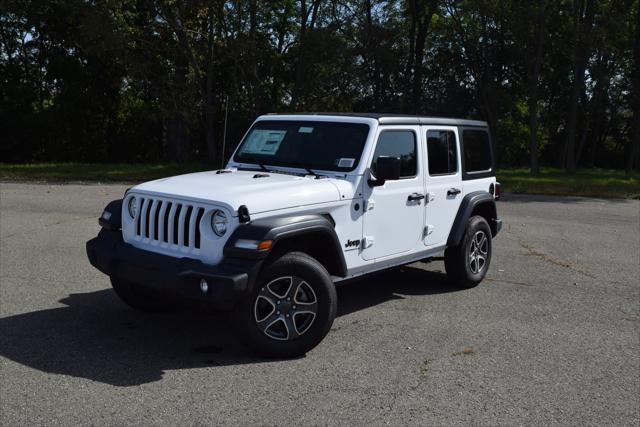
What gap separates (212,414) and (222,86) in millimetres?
26651

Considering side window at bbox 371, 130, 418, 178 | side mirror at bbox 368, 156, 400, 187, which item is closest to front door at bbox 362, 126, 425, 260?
side window at bbox 371, 130, 418, 178

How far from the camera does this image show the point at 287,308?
5.16m

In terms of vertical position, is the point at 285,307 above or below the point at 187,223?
below

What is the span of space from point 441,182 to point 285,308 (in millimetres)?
2486

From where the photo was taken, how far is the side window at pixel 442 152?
Answer: 6.82 meters

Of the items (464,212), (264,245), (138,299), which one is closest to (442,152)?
(464,212)

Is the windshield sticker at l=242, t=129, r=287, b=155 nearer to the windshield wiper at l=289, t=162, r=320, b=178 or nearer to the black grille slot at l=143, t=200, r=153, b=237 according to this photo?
the windshield wiper at l=289, t=162, r=320, b=178

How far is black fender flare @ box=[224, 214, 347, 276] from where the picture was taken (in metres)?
4.83

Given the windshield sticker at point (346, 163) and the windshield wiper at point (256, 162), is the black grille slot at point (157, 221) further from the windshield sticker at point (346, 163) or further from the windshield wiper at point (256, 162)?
the windshield sticker at point (346, 163)

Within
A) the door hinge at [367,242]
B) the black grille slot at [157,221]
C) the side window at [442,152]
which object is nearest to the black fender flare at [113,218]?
the black grille slot at [157,221]

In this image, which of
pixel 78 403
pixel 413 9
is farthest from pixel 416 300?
pixel 413 9

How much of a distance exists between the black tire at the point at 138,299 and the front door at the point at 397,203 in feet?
6.06

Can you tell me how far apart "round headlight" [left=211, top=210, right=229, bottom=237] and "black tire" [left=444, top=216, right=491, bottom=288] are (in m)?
3.14

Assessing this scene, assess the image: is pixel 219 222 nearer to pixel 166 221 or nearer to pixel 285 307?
pixel 166 221
